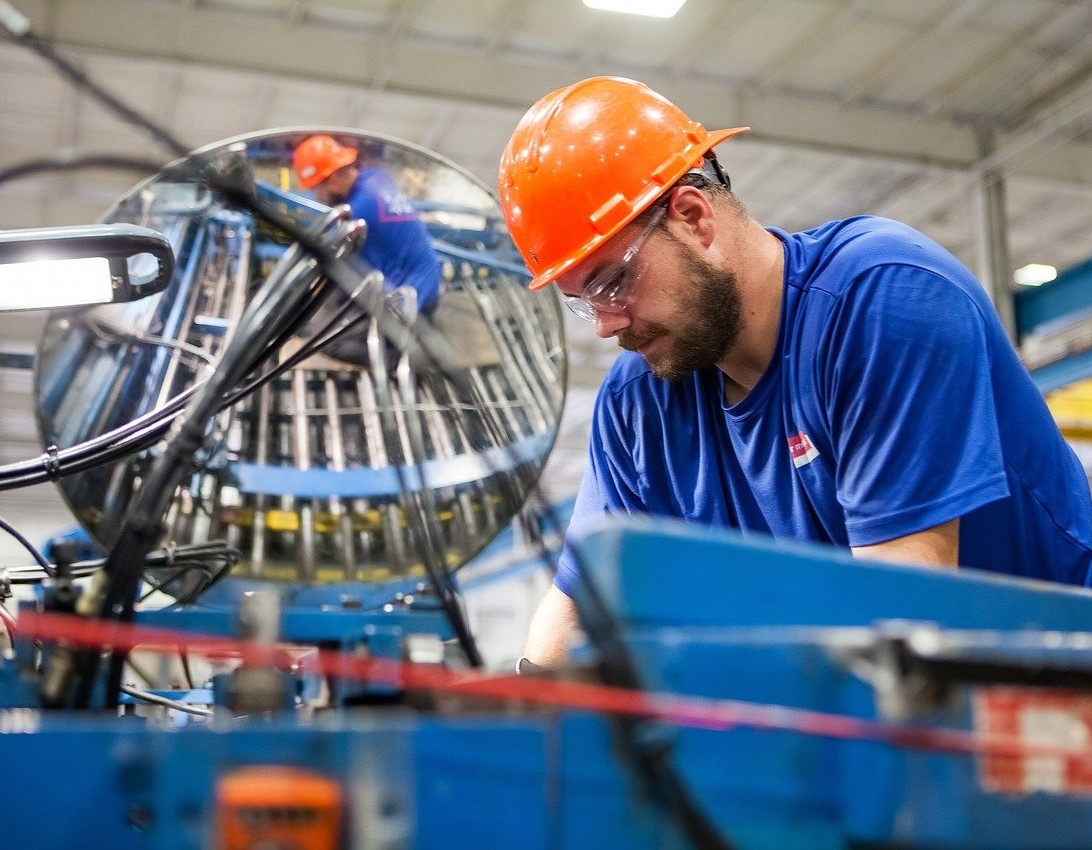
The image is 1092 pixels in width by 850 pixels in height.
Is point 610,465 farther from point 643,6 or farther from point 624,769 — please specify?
point 643,6

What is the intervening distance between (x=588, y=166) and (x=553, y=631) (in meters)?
0.63

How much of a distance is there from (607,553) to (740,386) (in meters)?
0.95

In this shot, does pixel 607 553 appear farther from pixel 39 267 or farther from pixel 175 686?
pixel 175 686

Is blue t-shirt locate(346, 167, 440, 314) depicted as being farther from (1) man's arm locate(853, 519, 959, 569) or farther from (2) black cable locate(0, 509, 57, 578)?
(1) man's arm locate(853, 519, 959, 569)

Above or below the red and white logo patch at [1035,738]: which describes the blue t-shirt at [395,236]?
above

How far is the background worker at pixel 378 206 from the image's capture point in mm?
2045

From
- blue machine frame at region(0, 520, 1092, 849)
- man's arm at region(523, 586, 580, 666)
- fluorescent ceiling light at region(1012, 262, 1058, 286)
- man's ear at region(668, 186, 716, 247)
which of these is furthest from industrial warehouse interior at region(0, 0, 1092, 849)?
fluorescent ceiling light at region(1012, 262, 1058, 286)

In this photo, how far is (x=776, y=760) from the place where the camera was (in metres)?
0.59

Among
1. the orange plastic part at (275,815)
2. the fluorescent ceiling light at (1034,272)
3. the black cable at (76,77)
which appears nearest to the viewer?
the orange plastic part at (275,815)

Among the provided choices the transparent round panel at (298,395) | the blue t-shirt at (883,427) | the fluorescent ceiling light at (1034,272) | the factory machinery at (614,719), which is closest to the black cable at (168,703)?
the factory machinery at (614,719)

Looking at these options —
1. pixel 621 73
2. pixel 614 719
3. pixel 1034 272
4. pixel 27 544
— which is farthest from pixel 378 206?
pixel 1034 272

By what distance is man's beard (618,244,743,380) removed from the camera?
143 centimetres

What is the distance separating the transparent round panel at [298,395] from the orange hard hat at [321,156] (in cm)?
2

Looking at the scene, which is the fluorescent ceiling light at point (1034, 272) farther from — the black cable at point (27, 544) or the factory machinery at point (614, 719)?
the factory machinery at point (614, 719)
